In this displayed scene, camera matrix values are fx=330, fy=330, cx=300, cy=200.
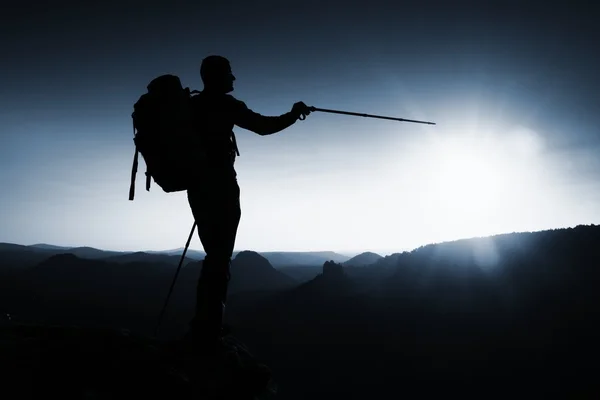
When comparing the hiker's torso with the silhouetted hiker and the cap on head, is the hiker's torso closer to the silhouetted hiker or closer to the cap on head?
the silhouetted hiker

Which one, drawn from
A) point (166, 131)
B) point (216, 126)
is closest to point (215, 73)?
point (216, 126)

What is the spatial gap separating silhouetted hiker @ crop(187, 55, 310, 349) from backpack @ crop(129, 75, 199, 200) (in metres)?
0.27

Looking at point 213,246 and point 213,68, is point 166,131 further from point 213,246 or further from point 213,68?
point 213,246

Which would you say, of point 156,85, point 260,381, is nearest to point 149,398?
point 260,381

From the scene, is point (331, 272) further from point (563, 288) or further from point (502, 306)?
point (563, 288)

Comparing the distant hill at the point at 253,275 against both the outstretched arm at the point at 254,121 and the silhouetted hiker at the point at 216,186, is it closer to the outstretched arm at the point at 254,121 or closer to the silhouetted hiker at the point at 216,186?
the silhouetted hiker at the point at 216,186

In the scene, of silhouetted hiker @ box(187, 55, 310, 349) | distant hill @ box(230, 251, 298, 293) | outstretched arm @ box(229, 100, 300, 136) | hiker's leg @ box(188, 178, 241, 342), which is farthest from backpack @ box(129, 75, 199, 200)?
distant hill @ box(230, 251, 298, 293)

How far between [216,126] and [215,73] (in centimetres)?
86

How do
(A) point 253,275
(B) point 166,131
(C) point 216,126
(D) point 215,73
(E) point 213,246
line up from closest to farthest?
(B) point 166,131
(E) point 213,246
(C) point 216,126
(D) point 215,73
(A) point 253,275

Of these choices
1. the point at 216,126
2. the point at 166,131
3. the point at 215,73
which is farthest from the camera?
the point at 215,73

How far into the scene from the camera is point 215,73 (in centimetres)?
514

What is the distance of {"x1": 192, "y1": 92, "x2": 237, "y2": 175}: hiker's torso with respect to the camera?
497cm

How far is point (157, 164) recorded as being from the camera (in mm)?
4305

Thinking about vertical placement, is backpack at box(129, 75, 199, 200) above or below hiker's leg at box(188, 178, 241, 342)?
above
